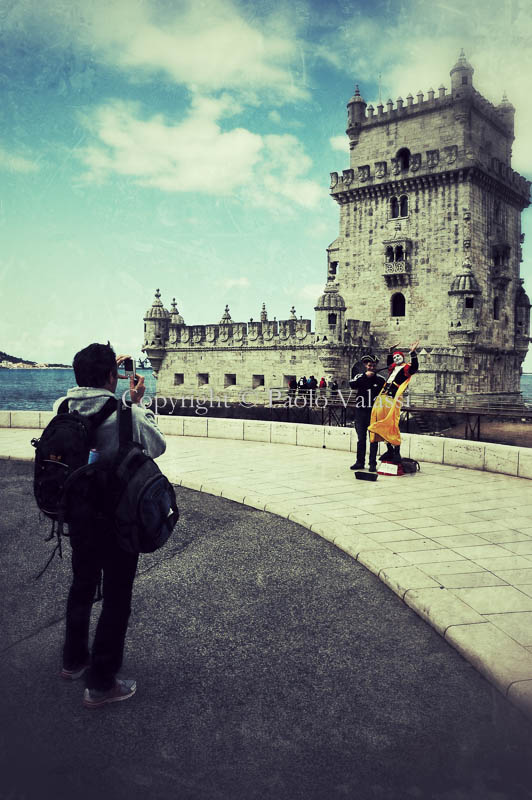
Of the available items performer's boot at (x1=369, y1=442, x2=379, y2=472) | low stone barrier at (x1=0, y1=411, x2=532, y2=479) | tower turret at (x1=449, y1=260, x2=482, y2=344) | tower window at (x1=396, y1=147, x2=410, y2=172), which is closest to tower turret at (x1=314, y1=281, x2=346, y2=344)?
tower turret at (x1=449, y1=260, x2=482, y2=344)

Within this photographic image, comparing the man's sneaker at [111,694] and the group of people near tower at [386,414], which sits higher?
the group of people near tower at [386,414]

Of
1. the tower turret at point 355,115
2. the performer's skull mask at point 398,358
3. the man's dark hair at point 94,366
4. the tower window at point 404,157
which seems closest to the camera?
the man's dark hair at point 94,366

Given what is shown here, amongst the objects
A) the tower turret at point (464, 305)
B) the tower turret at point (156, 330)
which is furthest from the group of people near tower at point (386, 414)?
the tower turret at point (156, 330)

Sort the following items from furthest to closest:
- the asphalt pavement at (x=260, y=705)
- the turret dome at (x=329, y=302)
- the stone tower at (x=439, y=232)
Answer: the turret dome at (x=329, y=302)
the stone tower at (x=439, y=232)
the asphalt pavement at (x=260, y=705)

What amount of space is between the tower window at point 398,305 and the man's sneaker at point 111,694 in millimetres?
29991

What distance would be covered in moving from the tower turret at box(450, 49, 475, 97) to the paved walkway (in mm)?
25860

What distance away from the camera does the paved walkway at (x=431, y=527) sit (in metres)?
3.81

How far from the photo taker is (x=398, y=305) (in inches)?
1246

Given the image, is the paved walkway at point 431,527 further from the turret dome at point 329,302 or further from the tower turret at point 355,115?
the tower turret at point 355,115

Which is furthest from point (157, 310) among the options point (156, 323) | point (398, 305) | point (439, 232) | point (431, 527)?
point (431, 527)

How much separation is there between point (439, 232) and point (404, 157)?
204 inches

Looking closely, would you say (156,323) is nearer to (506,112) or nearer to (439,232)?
(439,232)

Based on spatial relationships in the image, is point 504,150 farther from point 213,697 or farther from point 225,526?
point 213,697

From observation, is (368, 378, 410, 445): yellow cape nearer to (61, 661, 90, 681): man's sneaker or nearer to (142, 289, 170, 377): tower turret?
(61, 661, 90, 681): man's sneaker
